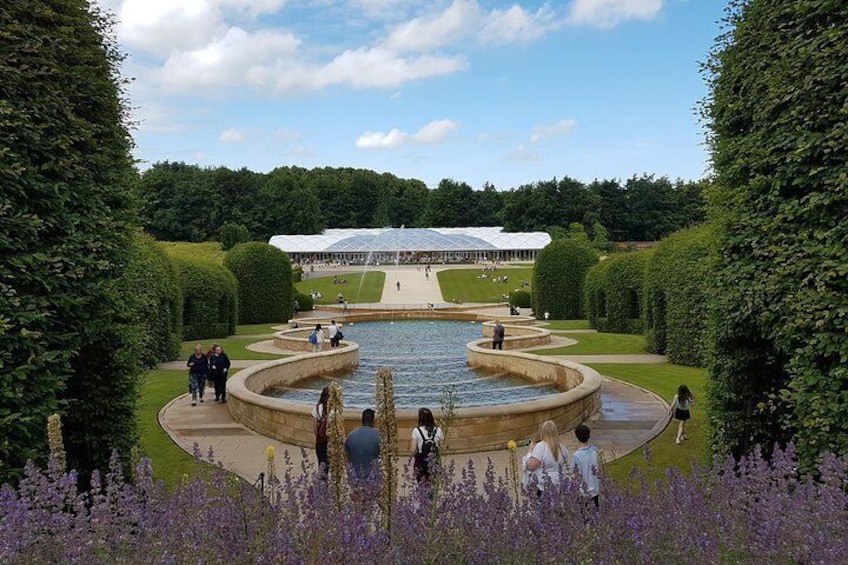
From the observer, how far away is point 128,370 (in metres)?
6.49

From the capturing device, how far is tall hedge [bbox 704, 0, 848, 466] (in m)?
4.71

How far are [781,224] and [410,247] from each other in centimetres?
7623

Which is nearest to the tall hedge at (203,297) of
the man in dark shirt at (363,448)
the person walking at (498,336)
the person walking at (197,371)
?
the person walking at (197,371)

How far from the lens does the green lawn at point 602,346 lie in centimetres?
2017

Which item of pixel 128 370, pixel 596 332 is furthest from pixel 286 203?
pixel 128 370

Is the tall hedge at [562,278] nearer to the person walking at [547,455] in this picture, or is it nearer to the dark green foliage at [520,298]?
the dark green foliage at [520,298]

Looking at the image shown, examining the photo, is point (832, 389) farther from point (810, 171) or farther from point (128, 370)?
point (128, 370)

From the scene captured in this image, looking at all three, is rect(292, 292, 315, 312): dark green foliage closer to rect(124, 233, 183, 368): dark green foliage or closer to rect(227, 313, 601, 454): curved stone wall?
rect(124, 233, 183, 368): dark green foliage

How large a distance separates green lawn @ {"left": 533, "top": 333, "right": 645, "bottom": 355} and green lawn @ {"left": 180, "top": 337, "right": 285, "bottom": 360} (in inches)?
365

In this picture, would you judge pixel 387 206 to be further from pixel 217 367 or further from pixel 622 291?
pixel 217 367

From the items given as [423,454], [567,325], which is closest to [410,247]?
[567,325]

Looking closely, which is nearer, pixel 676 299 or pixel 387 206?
pixel 676 299

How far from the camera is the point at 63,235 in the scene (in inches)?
216

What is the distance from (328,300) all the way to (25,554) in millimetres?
43116
